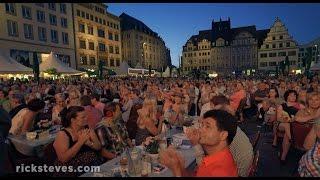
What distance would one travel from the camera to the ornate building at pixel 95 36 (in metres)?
48.8

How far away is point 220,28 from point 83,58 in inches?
1688

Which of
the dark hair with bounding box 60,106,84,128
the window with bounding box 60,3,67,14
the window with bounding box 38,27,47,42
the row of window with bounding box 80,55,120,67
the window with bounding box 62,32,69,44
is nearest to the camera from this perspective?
the dark hair with bounding box 60,106,84,128

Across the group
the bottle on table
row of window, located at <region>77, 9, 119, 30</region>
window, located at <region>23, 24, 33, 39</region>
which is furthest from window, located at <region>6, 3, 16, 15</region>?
the bottle on table

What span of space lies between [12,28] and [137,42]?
1625 inches

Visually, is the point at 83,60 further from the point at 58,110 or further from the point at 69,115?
the point at 69,115

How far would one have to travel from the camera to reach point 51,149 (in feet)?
14.3

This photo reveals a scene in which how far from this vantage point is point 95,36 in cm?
5384

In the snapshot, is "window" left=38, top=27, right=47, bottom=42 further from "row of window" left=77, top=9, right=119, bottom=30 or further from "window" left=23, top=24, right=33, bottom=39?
"row of window" left=77, top=9, right=119, bottom=30

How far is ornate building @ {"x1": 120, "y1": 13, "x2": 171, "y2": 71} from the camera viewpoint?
71.2 metres

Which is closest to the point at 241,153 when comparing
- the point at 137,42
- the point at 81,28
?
the point at 81,28

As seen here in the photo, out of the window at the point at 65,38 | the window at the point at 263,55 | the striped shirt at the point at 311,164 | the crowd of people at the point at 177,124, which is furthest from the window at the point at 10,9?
the window at the point at 263,55

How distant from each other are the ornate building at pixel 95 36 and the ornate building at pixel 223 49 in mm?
24428

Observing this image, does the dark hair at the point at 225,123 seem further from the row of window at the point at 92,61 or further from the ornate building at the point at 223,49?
the ornate building at the point at 223,49

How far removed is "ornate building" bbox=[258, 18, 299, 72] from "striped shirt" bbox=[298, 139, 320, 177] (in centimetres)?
6347
